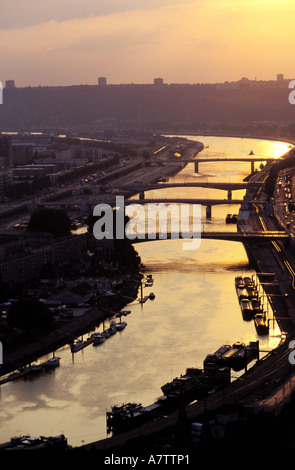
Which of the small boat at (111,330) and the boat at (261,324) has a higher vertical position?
the boat at (261,324)

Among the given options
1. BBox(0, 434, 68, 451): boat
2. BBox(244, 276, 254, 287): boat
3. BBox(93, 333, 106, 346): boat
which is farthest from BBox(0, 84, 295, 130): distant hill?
BBox(0, 434, 68, 451): boat

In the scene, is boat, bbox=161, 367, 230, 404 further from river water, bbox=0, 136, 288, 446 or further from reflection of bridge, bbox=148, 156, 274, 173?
reflection of bridge, bbox=148, 156, 274, 173

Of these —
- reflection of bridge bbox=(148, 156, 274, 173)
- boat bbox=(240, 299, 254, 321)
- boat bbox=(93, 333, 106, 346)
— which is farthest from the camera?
reflection of bridge bbox=(148, 156, 274, 173)

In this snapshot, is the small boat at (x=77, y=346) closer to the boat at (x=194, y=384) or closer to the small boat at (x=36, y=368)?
the small boat at (x=36, y=368)

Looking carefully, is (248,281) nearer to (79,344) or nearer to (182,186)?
(79,344)

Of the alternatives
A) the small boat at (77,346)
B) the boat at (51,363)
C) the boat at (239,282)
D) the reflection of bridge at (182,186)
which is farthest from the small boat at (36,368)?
the reflection of bridge at (182,186)

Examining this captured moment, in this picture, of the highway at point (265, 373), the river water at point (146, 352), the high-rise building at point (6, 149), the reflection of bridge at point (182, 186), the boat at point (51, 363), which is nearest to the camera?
the highway at point (265, 373)
